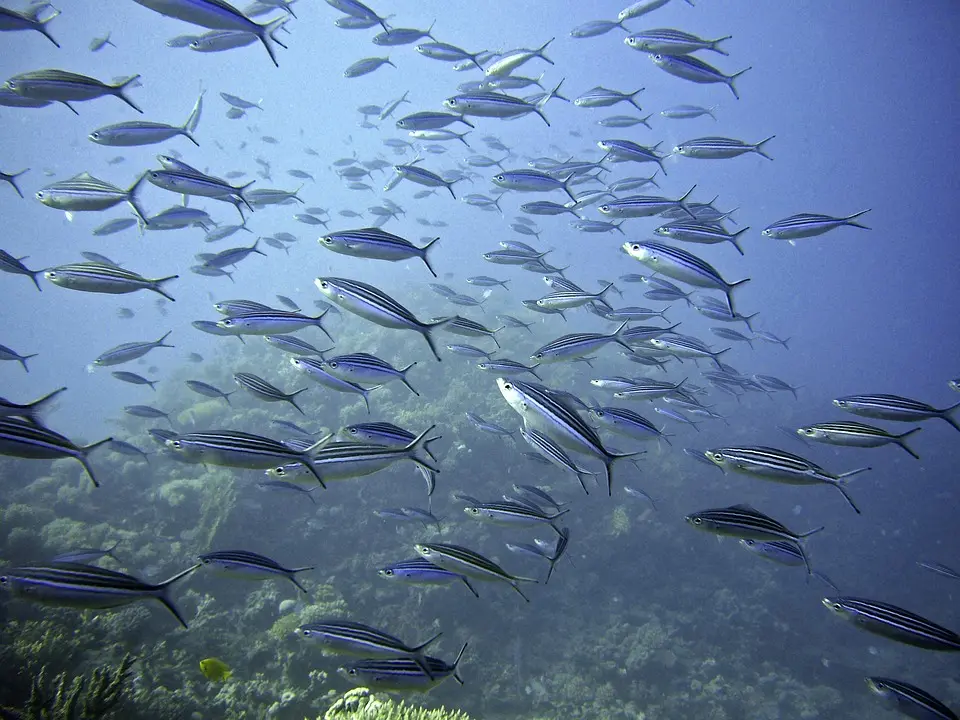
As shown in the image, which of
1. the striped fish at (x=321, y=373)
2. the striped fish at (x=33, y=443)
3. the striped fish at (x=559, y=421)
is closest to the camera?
the striped fish at (x=33, y=443)

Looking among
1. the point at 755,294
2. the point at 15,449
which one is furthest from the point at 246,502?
the point at 755,294

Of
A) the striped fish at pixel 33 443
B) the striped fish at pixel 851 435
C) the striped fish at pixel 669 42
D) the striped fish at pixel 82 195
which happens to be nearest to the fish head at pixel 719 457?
the striped fish at pixel 851 435

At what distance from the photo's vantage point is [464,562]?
373cm

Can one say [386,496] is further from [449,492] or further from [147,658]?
[147,658]

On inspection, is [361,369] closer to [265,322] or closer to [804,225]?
[265,322]

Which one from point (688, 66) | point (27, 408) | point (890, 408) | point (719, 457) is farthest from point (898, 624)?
point (27, 408)

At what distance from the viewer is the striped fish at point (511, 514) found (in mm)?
4273

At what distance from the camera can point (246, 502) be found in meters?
9.61

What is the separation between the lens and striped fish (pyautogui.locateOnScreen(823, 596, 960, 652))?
3291 mm

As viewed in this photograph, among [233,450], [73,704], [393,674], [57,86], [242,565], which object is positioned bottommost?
[73,704]

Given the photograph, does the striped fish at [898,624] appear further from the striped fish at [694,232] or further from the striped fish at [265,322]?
the striped fish at [265,322]

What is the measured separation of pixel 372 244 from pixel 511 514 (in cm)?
299

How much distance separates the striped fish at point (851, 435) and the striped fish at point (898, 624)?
138cm

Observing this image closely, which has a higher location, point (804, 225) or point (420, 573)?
point (804, 225)
